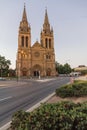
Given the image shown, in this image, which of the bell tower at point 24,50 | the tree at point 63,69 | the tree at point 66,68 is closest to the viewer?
the bell tower at point 24,50

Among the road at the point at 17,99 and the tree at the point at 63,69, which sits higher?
the tree at the point at 63,69

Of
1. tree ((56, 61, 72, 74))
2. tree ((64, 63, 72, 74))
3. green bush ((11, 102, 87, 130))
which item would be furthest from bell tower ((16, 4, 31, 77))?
green bush ((11, 102, 87, 130))

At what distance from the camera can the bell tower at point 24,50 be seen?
320ft

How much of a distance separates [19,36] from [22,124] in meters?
96.9

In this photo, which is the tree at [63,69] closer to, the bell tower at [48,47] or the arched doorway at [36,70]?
the bell tower at [48,47]

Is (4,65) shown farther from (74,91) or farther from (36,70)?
(74,91)

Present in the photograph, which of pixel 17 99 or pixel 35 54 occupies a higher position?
pixel 35 54

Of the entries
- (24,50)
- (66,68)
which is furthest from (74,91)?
(66,68)

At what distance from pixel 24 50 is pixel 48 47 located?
12.0 meters

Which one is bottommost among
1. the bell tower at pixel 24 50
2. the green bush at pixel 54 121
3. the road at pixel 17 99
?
the road at pixel 17 99

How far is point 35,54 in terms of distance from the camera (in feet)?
345

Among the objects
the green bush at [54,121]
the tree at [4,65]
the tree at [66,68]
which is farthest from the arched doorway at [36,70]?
the green bush at [54,121]

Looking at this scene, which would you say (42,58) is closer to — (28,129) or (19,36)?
(19,36)

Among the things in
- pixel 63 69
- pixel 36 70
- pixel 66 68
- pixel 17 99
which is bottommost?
pixel 17 99
